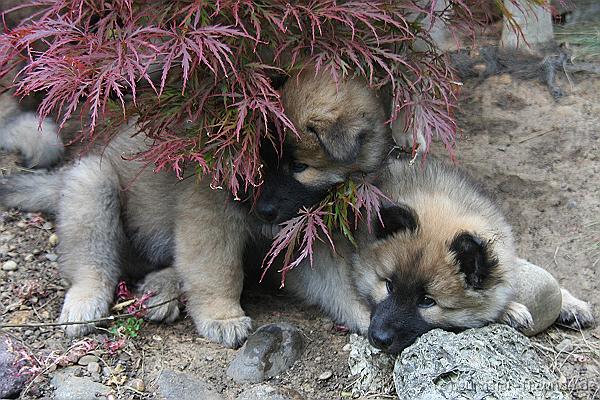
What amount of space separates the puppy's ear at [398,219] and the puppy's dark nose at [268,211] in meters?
0.46

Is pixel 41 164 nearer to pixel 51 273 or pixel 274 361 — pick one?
pixel 51 273

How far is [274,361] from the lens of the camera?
3477mm

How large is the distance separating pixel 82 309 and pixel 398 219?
148 centimetres

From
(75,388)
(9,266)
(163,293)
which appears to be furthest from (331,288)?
(9,266)

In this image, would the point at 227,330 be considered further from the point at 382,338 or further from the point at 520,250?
the point at 520,250

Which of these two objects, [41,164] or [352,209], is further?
[41,164]

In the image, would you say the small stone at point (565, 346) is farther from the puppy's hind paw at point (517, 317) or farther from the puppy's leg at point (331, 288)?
the puppy's leg at point (331, 288)

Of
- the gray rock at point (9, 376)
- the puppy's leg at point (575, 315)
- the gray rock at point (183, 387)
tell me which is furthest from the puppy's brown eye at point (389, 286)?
the gray rock at point (9, 376)

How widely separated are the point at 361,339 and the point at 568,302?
109 cm

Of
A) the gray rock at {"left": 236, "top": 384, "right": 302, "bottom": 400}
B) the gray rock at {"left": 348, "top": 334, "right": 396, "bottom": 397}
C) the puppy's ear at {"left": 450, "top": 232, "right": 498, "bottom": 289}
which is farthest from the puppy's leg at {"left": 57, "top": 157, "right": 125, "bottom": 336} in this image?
the puppy's ear at {"left": 450, "top": 232, "right": 498, "bottom": 289}

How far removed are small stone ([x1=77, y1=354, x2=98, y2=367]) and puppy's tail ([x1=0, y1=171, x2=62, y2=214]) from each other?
3.62 ft

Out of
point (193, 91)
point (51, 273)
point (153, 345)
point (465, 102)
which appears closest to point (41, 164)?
point (51, 273)

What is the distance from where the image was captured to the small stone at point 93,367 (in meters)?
3.36

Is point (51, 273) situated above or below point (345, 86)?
below
